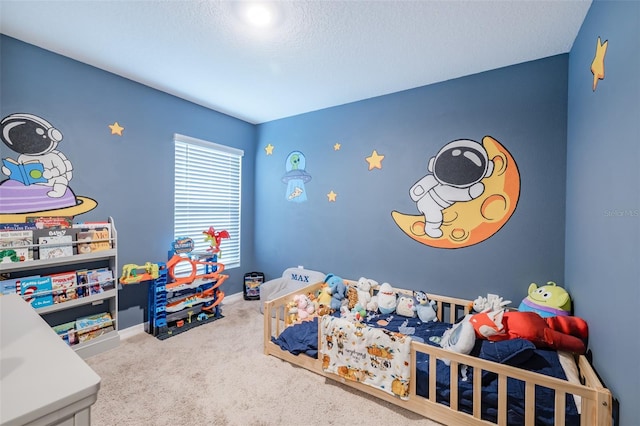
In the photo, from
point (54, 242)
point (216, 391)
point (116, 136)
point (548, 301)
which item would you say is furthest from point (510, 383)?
point (116, 136)

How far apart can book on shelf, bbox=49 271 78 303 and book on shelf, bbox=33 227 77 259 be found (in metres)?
0.18

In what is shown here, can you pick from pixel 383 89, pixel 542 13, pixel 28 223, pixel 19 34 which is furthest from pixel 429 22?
pixel 28 223

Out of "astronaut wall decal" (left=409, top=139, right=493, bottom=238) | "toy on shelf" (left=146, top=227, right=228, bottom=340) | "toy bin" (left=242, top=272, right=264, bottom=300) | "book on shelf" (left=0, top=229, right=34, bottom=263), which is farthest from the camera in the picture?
"toy bin" (left=242, top=272, right=264, bottom=300)

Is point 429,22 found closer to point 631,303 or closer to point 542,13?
point 542,13

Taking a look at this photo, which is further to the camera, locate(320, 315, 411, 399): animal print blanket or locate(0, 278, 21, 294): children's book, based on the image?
locate(0, 278, 21, 294): children's book

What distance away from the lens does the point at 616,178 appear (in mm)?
1260

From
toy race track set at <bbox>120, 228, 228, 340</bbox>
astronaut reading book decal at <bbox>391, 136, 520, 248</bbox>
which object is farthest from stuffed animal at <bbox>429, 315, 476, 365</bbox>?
toy race track set at <bbox>120, 228, 228, 340</bbox>

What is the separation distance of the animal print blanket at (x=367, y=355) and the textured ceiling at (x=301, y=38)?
199 cm

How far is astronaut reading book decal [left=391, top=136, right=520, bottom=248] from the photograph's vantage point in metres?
2.29

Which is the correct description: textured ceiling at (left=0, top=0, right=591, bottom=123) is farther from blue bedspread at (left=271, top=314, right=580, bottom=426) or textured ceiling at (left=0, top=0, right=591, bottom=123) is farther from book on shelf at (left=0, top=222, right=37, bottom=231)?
blue bedspread at (left=271, top=314, right=580, bottom=426)

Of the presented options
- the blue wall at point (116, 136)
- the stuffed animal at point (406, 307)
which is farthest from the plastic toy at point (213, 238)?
the stuffed animal at point (406, 307)

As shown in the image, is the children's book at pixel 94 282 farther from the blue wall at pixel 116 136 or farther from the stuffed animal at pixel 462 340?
the stuffed animal at pixel 462 340

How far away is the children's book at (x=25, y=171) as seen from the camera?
6.61ft

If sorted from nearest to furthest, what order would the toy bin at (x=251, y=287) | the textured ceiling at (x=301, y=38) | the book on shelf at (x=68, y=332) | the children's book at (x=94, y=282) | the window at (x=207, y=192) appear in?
the textured ceiling at (x=301, y=38), the book on shelf at (x=68, y=332), the children's book at (x=94, y=282), the window at (x=207, y=192), the toy bin at (x=251, y=287)
